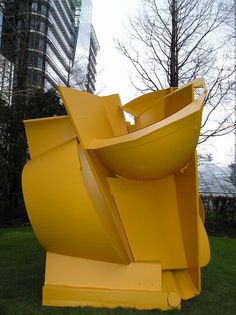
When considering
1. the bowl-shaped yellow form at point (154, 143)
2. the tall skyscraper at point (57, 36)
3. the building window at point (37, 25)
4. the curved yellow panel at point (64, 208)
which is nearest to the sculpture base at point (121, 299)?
the curved yellow panel at point (64, 208)

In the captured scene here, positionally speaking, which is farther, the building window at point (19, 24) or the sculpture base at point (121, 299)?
the building window at point (19, 24)

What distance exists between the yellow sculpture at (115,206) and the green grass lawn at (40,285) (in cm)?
20

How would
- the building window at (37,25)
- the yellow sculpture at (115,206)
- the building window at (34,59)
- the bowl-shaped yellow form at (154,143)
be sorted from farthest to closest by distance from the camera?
the building window at (37,25)
the building window at (34,59)
the yellow sculpture at (115,206)
the bowl-shaped yellow form at (154,143)

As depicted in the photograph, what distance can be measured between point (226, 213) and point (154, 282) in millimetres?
10191

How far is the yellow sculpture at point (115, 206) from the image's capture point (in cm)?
465

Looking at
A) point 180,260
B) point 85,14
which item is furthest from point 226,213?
point 85,14

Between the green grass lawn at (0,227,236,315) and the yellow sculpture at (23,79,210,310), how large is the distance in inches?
8.0

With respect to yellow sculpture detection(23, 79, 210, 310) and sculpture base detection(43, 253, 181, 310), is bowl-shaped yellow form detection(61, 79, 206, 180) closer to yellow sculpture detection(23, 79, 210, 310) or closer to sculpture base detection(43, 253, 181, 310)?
yellow sculpture detection(23, 79, 210, 310)

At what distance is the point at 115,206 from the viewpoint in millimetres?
5215

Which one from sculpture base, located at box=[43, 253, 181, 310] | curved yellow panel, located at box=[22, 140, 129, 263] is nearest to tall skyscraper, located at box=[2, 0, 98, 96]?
curved yellow panel, located at box=[22, 140, 129, 263]

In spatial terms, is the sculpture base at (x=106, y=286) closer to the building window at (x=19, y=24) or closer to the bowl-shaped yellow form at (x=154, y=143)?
the bowl-shaped yellow form at (x=154, y=143)

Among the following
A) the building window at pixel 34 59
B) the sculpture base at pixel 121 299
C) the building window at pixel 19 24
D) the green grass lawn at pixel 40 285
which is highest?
the building window at pixel 19 24

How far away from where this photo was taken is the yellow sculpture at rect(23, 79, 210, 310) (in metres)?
4.65

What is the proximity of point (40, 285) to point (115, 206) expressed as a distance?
2.09m
